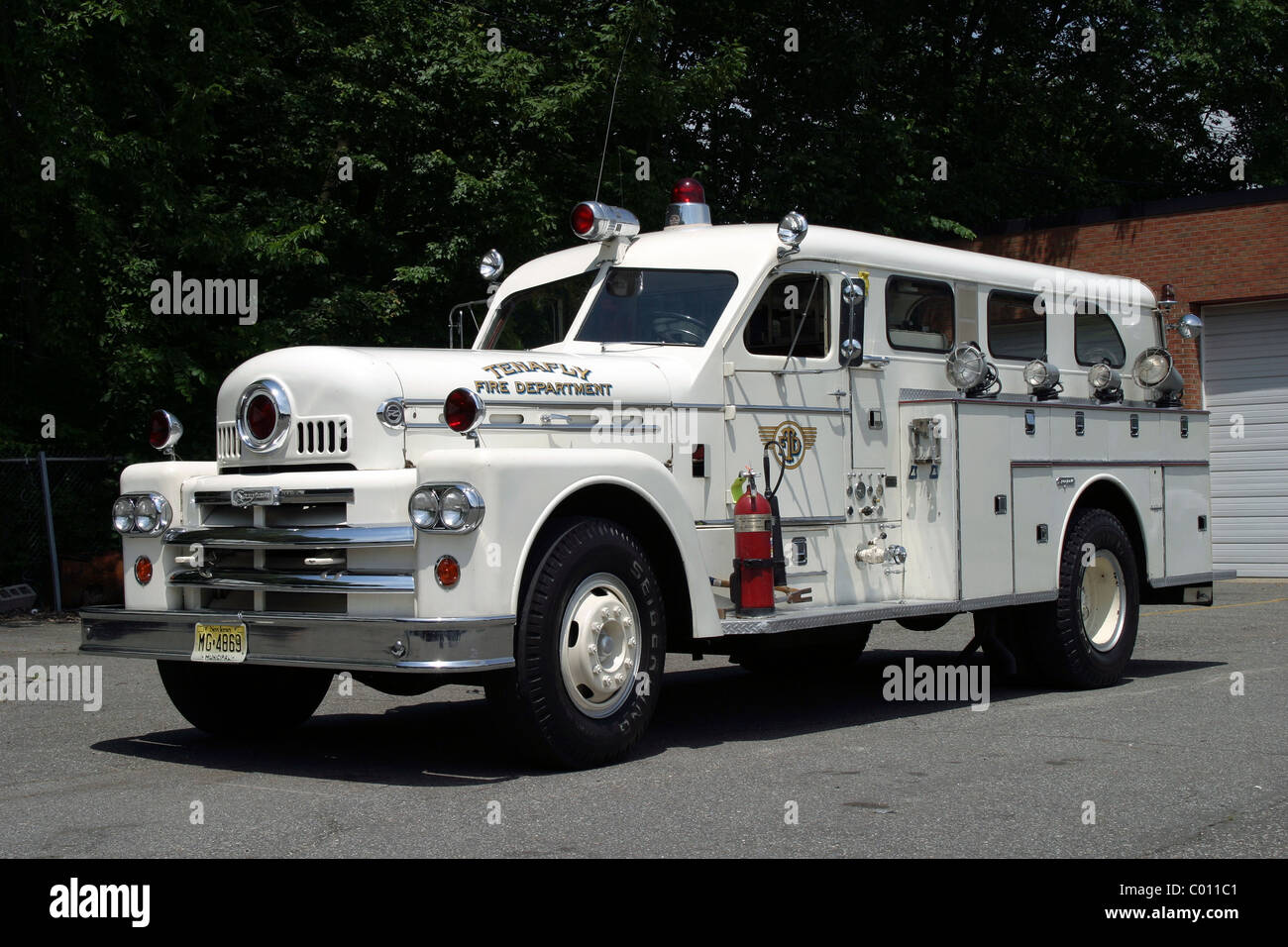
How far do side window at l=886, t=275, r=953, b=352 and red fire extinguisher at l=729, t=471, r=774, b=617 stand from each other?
6.35 ft

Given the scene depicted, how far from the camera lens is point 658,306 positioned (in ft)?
27.7

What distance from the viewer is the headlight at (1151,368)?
437 inches

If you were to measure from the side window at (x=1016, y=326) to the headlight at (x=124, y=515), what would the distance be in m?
5.58

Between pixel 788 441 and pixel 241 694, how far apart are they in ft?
10.9

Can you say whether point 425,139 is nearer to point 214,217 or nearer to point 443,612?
point 214,217

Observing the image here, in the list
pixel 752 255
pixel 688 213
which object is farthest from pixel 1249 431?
pixel 752 255

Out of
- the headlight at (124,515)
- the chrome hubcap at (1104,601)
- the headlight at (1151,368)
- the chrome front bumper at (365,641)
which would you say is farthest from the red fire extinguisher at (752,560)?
the headlight at (1151,368)

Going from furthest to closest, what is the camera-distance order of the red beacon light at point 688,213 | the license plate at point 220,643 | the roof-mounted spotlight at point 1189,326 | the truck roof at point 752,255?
the roof-mounted spotlight at point 1189,326 → the red beacon light at point 688,213 → the truck roof at point 752,255 → the license plate at point 220,643

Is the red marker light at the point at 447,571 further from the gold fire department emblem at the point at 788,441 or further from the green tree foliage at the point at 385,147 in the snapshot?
the green tree foliage at the point at 385,147

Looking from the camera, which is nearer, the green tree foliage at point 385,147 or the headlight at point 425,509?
the headlight at point 425,509

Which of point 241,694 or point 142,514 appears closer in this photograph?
point 142,514

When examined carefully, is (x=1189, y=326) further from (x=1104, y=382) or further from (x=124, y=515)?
(x=124, y=515)

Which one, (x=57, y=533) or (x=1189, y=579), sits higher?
(x=57, y=533)

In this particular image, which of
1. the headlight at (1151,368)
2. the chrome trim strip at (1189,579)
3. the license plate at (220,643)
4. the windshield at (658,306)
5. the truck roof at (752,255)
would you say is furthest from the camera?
the headlight at (1151,368)
